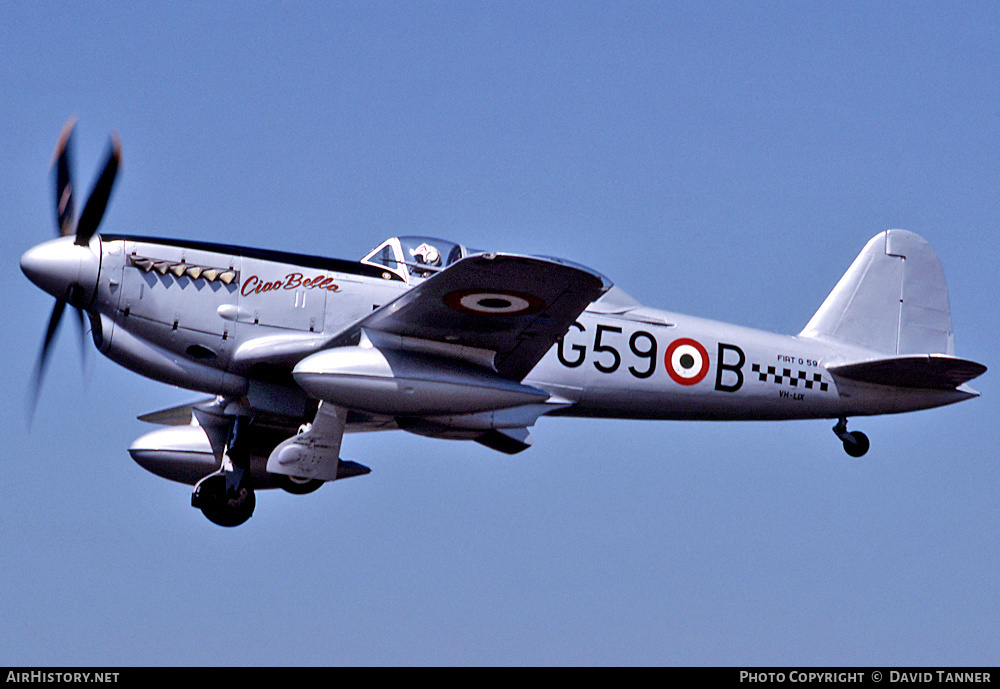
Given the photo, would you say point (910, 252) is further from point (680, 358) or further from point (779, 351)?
point (680, 358)

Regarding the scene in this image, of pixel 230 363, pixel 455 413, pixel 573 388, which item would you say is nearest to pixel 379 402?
pixel 455 413

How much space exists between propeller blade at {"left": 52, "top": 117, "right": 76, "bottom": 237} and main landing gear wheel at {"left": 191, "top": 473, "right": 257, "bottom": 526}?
2.82m

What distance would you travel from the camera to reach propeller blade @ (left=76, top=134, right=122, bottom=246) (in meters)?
11.5

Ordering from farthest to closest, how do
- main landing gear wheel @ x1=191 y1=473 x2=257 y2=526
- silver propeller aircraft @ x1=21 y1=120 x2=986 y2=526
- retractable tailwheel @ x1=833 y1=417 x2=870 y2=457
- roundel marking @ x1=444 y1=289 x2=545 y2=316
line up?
retractable tailwheel @ x1=833 y1=417 x2=870 y2=457, main landing gear wheel @ x1=191 y1=473 x2=257 y2=526, silver propeller aircraft @ x1=21 y1=120 x2=986 y2=526, roundel marking @ x1=444 y1=289 x2=545 y2=316

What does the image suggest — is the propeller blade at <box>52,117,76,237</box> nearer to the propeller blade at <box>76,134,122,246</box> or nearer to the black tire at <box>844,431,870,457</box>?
the propeller blade at <box>76,134,122,246</box>

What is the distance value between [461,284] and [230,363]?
2.48 metres

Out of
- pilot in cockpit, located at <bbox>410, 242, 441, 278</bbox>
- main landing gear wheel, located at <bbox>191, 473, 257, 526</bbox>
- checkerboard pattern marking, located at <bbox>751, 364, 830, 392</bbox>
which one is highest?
pilot in cockpit, located at <bbox>410, 242, 441, 278</bbox>

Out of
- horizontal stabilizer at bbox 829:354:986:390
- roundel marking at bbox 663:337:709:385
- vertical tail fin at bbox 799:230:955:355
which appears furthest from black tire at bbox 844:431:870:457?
roundel marking at bbox 663:337:709:385

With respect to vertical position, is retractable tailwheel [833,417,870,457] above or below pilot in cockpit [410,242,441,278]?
below

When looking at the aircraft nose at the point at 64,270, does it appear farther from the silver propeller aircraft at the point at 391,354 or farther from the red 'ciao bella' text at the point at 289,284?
the red 'ciao bella' text at the point at 289,284

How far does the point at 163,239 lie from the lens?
11.7 metres

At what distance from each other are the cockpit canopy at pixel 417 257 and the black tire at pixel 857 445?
4.83 m

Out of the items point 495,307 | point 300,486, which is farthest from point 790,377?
point 300,486

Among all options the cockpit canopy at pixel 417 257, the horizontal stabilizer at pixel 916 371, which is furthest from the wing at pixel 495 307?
the horizontal stabilizer at pixel 916 371
